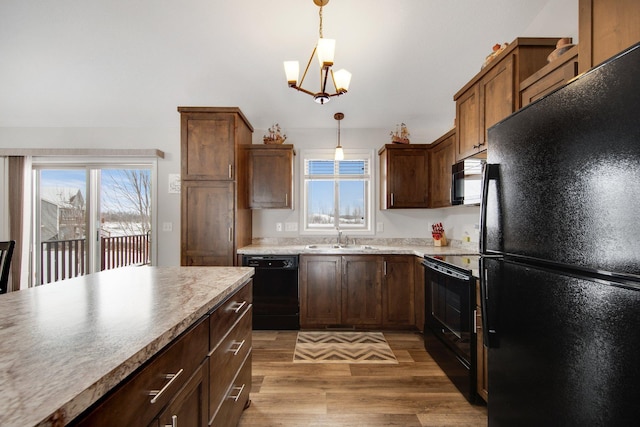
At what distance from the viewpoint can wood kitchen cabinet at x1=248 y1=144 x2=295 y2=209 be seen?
3.76m

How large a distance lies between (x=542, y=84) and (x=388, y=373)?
2.33 m

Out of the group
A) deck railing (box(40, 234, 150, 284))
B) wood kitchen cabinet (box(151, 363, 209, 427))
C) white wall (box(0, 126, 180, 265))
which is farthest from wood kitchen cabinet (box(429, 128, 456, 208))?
deck railing (box(40, 234, 150, 284))

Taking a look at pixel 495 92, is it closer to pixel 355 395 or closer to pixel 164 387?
pixel 355 395

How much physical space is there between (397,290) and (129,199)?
3.83 m

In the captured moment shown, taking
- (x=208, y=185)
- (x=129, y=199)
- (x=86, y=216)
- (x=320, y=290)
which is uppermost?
(x=208, y=185)

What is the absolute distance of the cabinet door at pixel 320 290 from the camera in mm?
3418

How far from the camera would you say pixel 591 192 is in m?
0.82

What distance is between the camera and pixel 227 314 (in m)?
1.50

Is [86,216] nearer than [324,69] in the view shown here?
No

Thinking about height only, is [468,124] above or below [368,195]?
above

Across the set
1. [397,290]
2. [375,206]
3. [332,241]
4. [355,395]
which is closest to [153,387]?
[355,395]

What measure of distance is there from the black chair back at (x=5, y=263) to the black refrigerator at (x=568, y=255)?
8.83 ft

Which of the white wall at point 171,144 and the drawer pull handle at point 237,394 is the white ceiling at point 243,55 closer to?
the white wall at point 171,144

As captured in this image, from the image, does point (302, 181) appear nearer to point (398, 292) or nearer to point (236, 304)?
point (398, 292)
